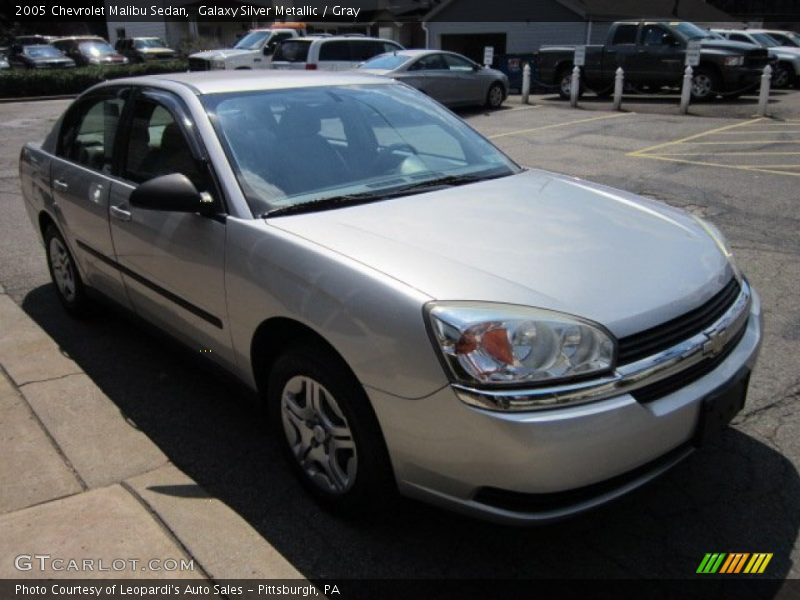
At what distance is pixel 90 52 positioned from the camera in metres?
28.2

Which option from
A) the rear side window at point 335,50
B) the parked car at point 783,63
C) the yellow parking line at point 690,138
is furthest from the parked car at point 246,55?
the parked car at point 783,63

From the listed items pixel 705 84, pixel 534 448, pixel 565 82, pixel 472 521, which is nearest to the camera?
pixel 534 448

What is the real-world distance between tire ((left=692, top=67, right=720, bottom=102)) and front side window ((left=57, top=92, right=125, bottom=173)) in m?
15.8

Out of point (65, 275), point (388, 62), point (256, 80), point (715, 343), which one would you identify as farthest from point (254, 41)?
point (715, 343)

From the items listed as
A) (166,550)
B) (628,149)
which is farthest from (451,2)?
(166,550)

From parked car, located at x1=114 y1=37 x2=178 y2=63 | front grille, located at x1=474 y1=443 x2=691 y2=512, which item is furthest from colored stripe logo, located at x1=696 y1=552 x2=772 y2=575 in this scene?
parked car, located at x1=114 y1=37 x2=178 y2=63

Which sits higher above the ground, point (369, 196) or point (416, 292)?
point (369, 196)

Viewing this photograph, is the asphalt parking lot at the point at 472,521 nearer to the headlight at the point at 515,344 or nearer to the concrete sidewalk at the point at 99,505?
the concrete sidewalk at the point at 99,505

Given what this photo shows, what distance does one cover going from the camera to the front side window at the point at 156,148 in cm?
333

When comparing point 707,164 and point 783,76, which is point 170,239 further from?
point 783,76

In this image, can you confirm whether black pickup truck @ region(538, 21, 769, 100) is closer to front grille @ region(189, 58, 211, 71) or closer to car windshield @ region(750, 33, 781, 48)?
car windshield @ region(750, 33, 781, 48)

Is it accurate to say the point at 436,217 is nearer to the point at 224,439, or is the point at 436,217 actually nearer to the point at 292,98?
the point at 292,98

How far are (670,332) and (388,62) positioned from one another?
14.2 meters

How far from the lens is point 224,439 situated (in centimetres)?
341
